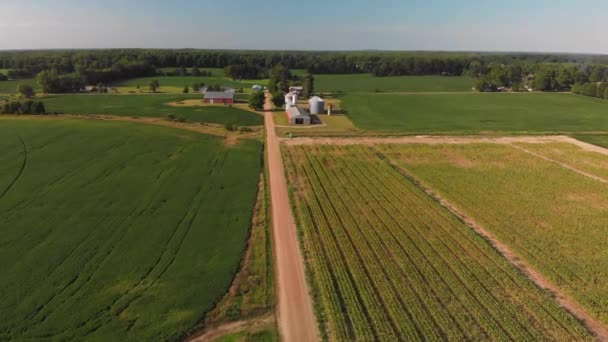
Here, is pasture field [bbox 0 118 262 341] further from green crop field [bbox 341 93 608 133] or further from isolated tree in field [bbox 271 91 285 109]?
green crop field [bbox 341 93 608 133]

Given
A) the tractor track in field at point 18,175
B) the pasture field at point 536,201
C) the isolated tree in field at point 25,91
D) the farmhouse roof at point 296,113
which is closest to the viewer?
the pasture field at point 536,201

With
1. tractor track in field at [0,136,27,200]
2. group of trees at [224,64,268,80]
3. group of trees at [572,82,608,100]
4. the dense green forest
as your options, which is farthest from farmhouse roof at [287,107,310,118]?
group of trees at [572,82,608,100]

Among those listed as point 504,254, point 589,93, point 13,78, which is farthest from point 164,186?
point 13,78

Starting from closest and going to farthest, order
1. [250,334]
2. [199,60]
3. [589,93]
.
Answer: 1. [250,334]
2. [589,93]
3. [199,60]

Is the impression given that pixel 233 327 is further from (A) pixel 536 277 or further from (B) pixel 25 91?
(B) pixel 25 91

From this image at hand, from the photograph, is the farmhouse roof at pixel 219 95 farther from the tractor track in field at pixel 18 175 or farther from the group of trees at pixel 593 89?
the group of trees at pixel 593 89

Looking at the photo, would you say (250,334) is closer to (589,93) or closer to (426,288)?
(426,288)

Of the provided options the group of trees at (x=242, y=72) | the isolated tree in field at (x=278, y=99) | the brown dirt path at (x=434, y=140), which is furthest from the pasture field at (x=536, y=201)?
the group of trees at (x=242, y=72)
